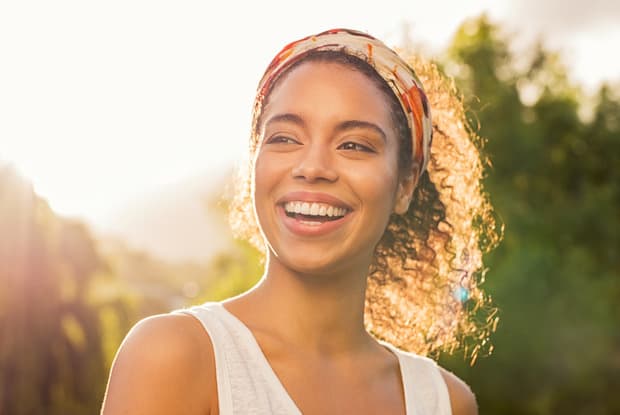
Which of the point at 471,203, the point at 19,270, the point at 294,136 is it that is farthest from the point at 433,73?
the point at 19,270

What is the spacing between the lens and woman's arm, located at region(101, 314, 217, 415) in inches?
94.9

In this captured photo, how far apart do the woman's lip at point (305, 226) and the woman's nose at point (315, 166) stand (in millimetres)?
111

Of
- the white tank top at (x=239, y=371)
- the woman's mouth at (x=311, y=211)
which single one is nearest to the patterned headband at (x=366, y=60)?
the woman's mouth at (x=311, y=211)

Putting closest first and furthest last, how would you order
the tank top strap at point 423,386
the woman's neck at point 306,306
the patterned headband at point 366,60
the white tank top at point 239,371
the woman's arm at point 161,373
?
the woman's arm at point 161,373 < the white tank top at point 239,371 < the woman's neck at point 306,306 < the patterned headband at point 366,60 < the tank top strap at point 423,386

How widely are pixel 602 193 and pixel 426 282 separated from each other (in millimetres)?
29818

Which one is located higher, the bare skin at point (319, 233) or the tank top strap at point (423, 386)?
the bare skin at point (319, 233)

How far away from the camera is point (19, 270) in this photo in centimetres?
1683

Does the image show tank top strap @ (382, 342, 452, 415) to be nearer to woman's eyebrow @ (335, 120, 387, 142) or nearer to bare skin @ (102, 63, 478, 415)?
bare skin @ (102, 63, 478, 415)

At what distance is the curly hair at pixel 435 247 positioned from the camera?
11.8 ft

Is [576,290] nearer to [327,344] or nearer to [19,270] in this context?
[19,270]

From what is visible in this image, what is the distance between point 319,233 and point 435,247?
104cm

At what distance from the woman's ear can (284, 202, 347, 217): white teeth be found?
0.43m

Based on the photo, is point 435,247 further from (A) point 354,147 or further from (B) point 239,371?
(B) point 239,371

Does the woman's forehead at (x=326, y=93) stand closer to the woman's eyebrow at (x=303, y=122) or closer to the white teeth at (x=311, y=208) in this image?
the woman's eyebrow at (x=303, y=122)
